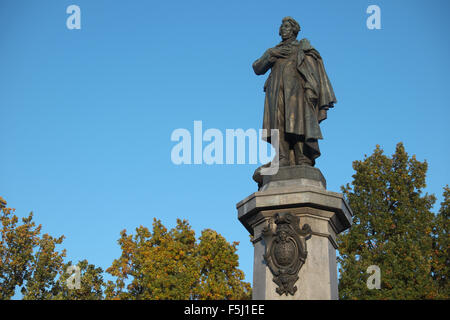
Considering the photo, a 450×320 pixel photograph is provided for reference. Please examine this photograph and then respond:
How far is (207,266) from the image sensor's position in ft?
107

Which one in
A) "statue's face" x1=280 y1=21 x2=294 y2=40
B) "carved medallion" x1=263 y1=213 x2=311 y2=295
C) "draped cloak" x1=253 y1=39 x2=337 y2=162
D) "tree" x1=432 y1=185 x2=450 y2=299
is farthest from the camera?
A: "tree" x1=432 y1=185 x2=450 y2=299

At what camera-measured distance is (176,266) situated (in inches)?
1235

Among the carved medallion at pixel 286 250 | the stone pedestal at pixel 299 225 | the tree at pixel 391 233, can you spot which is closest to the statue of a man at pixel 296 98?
the stone pedestal at pixel 299 225

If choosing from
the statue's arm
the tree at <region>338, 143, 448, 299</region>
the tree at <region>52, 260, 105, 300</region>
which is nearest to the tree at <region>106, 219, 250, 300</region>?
the tree at <region>52, 260, 105, 300</region>

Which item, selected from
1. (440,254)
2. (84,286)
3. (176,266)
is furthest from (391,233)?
(84,286)

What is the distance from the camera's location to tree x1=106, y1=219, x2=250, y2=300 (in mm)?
30562

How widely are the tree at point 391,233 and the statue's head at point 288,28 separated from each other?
1769cm

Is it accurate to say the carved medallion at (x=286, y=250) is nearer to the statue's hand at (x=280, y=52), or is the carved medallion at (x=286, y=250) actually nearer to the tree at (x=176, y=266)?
the statue's hand at (x=280, y=52)

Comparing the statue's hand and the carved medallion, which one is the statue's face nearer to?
the statue's hand

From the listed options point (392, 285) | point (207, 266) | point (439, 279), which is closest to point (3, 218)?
point (207, 266)

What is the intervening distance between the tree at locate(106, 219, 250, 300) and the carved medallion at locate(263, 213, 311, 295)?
22.6m

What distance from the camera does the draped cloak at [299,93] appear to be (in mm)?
9398

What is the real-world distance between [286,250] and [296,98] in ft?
9.84
